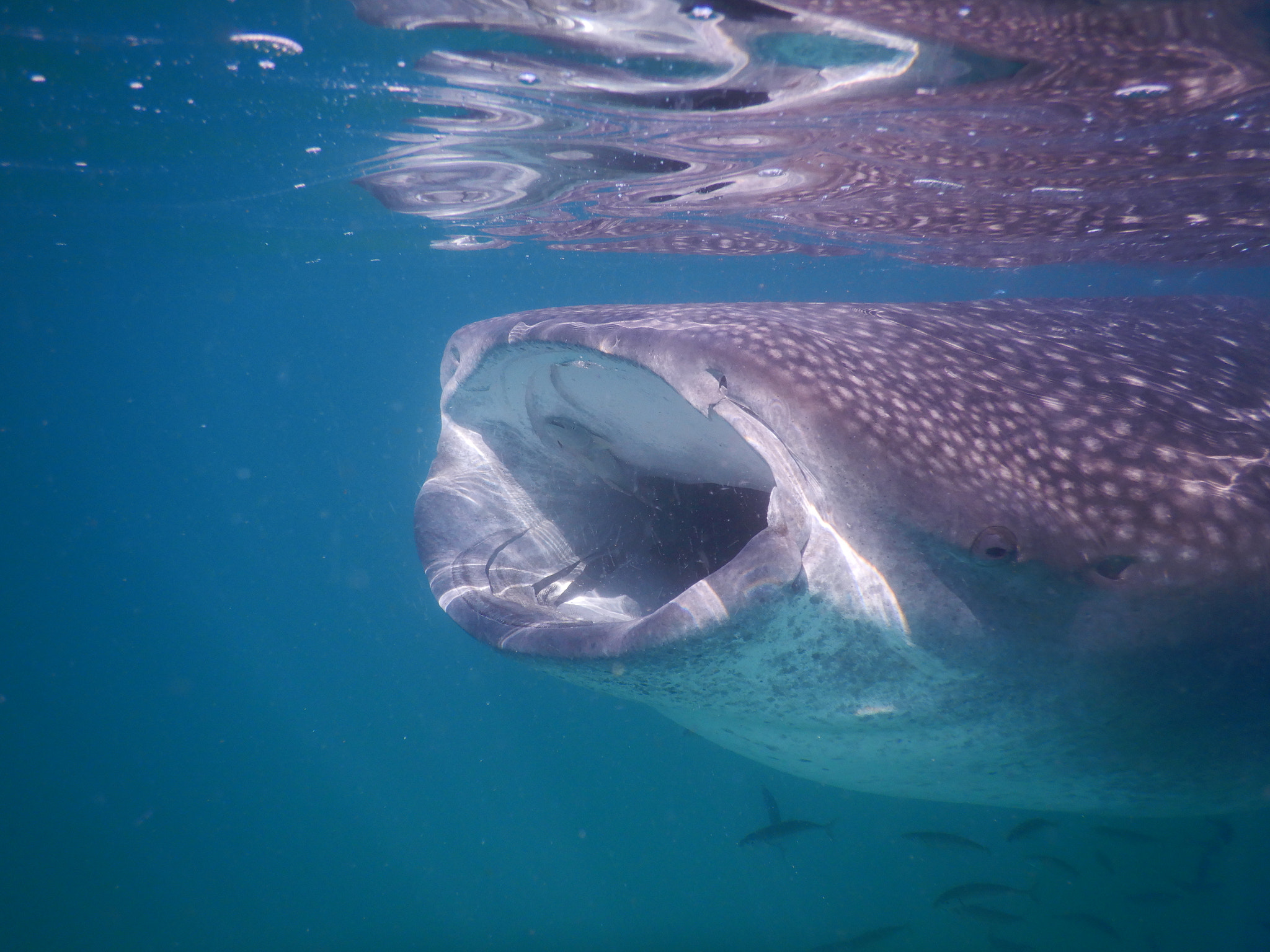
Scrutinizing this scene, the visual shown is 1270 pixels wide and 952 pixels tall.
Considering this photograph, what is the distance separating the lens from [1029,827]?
248 inches

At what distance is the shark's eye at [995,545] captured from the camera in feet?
5.81

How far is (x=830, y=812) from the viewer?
46.8ft

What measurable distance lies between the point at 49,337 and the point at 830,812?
180ft

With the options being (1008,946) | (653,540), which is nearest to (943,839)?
(1008,946)

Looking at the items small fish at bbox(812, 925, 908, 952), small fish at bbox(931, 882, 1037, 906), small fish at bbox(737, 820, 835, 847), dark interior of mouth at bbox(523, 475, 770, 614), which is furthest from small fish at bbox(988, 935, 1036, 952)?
dark interior of mouth at bbox(523, 475, 770, 614)

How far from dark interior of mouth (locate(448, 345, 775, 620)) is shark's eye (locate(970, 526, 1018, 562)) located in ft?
4.44

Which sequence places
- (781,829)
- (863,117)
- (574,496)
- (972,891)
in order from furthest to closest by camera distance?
1. (781,829)
2. (863,117)
3. (972,891)
4. (574,496)

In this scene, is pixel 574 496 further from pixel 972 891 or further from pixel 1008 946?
pixel 1008 946

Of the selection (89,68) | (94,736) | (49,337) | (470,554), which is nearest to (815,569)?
(470,554)

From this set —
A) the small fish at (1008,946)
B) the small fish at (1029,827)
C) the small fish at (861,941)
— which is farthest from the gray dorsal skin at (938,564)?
the small fish at (1008,946)

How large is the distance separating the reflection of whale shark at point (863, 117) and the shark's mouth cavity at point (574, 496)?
330 cm

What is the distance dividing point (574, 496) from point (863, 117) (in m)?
5.66

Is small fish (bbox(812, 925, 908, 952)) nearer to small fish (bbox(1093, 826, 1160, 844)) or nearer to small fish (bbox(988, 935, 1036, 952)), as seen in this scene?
small fish (bbox(988, 935, 1036, 952))

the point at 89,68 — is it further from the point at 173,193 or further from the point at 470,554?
the point at 470,554
